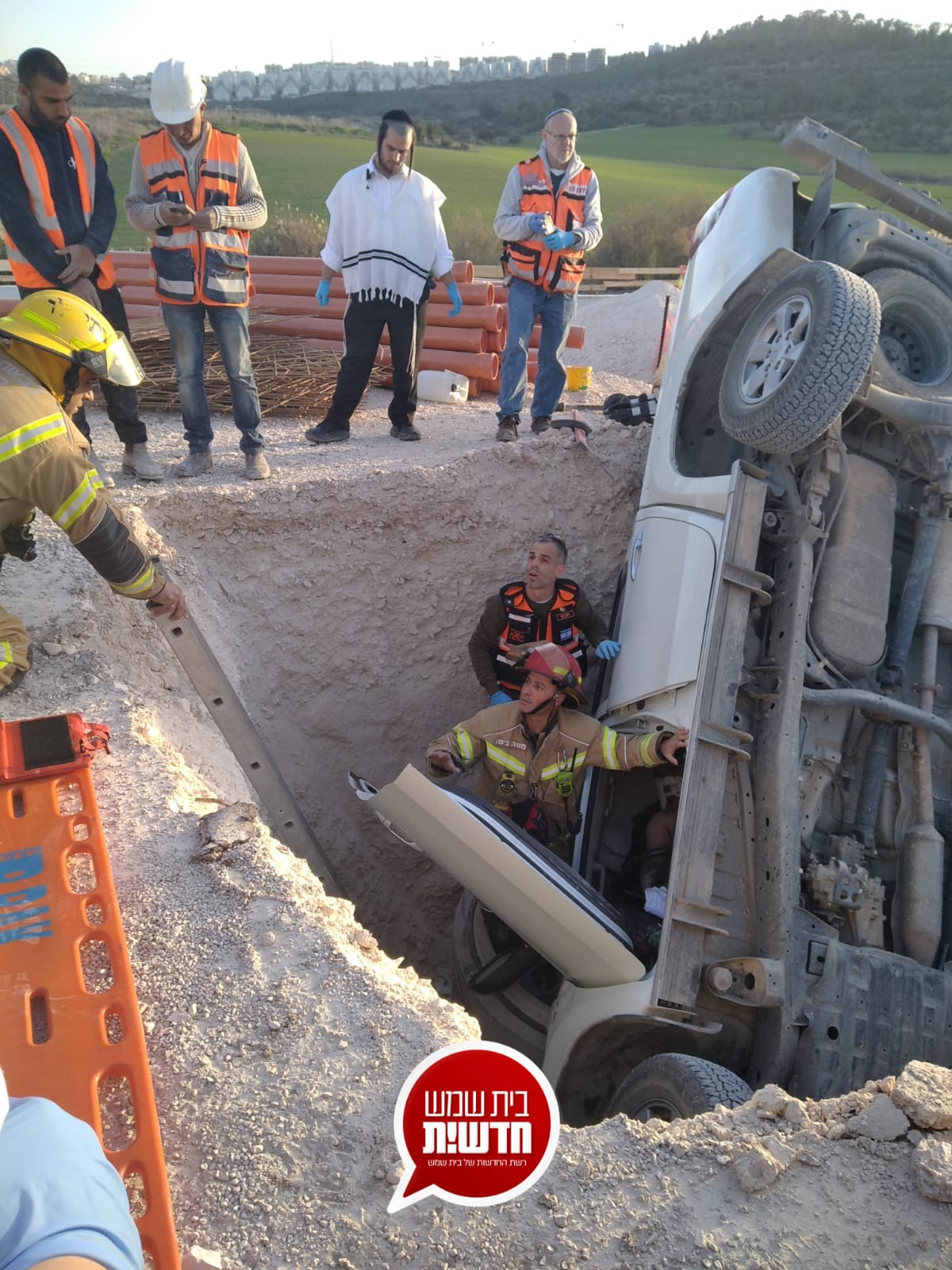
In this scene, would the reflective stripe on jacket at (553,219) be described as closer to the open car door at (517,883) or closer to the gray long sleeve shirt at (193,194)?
the gray long sleeve shirt at (193,194)

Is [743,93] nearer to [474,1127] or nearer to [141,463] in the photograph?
[141,463]

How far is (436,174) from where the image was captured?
3122 cm

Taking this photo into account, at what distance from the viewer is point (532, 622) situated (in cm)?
518

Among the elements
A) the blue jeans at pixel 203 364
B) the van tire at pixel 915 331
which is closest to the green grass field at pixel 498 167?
the blue jeans at pixel 203 364

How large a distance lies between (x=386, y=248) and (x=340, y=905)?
4.48 meters

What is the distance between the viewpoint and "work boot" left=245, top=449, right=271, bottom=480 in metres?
5.52

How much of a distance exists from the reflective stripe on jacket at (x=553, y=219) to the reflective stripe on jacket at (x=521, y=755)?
310 centimetres

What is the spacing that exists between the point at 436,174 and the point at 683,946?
3289 centimetres

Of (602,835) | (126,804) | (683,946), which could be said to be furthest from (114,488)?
(683,946)

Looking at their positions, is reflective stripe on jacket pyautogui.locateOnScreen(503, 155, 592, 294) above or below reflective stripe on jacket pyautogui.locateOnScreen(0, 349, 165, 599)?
above

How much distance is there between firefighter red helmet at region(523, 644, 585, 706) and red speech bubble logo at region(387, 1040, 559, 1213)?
2.30 meters

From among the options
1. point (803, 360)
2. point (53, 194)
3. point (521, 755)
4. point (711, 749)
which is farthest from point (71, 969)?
point (53, 194)

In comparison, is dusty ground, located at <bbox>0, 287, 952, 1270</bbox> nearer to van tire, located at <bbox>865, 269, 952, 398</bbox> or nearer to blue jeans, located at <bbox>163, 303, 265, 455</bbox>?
blue jeans, located at <bbox>163, 303, 265, 455</bbox>

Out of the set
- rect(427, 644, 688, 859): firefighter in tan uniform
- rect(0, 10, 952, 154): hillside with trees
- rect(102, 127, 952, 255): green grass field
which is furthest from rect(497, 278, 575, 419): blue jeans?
rect(0, 10, 952, 154): hillside with trees
